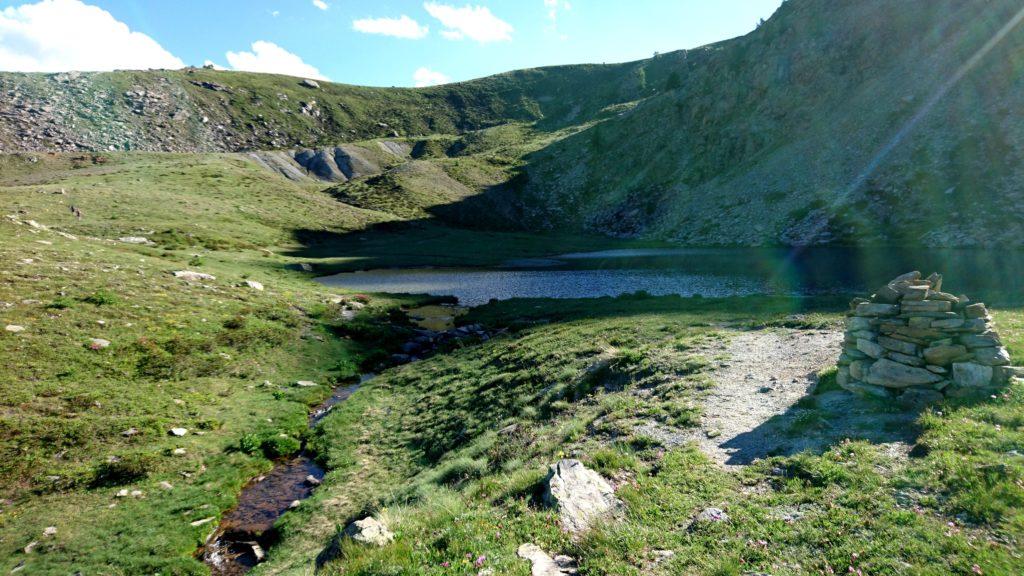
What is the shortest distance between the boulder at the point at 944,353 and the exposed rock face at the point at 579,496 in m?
9.92

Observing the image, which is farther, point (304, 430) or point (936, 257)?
point (936, 257)

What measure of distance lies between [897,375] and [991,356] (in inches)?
85.0

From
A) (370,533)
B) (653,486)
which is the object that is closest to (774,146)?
(653,486)

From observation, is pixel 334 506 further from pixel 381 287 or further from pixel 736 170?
pixel 736 170

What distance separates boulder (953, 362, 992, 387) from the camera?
12125 mm

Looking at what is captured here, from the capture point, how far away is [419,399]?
26.0m

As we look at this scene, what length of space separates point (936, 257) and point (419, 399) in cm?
6811

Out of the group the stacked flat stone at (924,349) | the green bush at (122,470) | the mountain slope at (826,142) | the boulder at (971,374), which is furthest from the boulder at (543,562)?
the mountain slope at (826,142)

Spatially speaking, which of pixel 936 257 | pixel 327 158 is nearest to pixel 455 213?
pixel 327 158

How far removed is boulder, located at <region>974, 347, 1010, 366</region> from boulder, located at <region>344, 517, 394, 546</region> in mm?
16240

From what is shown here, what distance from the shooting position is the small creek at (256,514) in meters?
14.7

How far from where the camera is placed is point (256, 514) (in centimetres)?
1694

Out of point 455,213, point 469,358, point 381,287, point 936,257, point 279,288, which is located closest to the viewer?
point 469,358

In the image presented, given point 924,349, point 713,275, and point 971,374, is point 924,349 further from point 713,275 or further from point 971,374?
point 713,275
